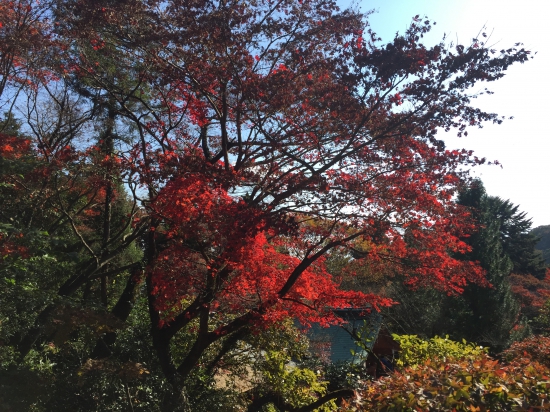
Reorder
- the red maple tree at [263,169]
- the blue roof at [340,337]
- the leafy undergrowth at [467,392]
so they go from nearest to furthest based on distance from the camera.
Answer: the leafy undergrowth at [467,392], the red maple tree at [263,169], the blue roof at [340,337]

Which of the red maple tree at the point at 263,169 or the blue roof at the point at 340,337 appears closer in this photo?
the red maple tree at the point at 263,169

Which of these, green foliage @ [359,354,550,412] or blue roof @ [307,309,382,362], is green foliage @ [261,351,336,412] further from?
green foliage @ [359,354,550,412]

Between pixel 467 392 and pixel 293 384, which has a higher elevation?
pixel 467 392

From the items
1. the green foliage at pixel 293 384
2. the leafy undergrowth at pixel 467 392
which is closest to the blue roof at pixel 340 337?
the green foliage at pixel 293 384

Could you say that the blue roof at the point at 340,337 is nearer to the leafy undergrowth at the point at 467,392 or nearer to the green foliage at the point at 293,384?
the green foliage at the point at 293,384

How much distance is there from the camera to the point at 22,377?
5.16m

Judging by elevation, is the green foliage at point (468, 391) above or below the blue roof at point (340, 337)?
above

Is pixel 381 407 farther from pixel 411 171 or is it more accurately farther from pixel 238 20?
pixel 238 20

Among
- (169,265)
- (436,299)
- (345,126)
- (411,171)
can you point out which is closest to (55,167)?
(169,265)

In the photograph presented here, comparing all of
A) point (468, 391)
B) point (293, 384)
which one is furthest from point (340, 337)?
point (468, 391)

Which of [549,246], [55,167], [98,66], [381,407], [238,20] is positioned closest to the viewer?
[381,407]

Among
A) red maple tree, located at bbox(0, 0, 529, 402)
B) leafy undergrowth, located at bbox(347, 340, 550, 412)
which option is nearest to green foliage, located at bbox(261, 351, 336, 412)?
red maple tree, located at bbox(0, 0, 529, 402)

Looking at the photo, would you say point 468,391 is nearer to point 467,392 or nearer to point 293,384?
point 467,392

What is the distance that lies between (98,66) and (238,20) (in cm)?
420
